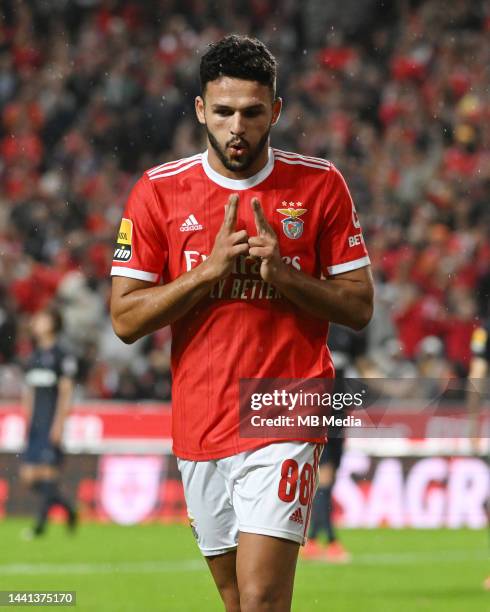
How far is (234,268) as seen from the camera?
4414 mm

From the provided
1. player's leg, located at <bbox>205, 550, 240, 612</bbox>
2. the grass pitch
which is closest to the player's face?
player's leg, located at <bbox>205, 550, 240, 612</bbox>

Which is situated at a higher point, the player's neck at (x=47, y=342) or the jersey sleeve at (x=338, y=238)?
the jersey sleeve at (x=338, y=238)

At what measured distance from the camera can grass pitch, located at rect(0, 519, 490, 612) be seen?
343 inches

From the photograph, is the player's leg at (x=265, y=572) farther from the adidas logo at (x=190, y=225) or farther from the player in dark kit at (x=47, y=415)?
the player in dark kit at (x=47, y=415)

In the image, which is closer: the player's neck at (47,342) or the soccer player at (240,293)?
the soccer player at (240,293)

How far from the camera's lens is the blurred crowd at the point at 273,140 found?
50.8 feet

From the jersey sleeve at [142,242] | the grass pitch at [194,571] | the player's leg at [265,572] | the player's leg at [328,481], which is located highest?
the jersey sleeve at [142,242]

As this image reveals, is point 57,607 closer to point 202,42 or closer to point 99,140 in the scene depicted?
point 99,140

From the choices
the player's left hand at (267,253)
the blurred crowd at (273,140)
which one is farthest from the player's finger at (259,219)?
the blurred crowd at (273,140)

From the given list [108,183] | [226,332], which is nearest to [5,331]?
[108,183]

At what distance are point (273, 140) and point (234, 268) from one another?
14.6 metres

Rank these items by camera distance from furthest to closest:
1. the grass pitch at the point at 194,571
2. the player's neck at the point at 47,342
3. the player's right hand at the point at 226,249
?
the player's neck at the point at 47,342, the grass pitch at the point at 194,571, the player's right hand at the point at 226,249

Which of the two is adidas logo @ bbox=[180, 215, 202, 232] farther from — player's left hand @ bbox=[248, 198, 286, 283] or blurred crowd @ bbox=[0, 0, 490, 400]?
blurred crowd @ bbox=[0, 0, 490, 400]

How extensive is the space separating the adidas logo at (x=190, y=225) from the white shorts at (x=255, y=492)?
743 mm
